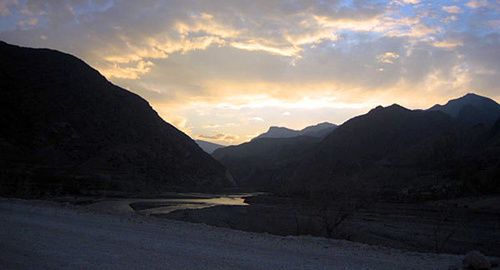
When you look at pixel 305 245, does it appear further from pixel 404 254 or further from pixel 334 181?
pixel 334 181

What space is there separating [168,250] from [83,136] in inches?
2870

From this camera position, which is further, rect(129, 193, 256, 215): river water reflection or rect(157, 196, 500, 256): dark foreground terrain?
rect(129, 193, 256, 215): river water reflection

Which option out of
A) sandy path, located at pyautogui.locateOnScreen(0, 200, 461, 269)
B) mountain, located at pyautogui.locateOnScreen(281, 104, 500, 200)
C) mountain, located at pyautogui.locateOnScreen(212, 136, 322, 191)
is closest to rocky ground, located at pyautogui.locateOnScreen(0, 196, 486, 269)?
sandy path, located at pyautogui.locateOnScreen(0, 200, 461, 269)

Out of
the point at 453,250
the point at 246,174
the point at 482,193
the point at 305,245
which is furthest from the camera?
the point at 246,174

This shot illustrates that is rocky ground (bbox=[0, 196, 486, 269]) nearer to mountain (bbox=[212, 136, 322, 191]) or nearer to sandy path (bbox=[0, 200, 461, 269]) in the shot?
sandy path (bbox=[0, 200, 461, 269])

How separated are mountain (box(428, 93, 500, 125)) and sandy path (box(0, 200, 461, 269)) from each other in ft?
306

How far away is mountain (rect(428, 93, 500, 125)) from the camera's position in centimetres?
10188

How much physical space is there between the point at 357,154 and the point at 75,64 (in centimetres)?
7796

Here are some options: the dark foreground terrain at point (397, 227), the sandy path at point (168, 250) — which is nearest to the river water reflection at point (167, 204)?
the dark foreground terrain at point (397, 227)

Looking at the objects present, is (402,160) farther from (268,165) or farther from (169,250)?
(169,250)

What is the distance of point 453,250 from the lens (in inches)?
695

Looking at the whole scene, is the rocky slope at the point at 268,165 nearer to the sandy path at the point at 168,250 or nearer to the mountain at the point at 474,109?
the mountain at the point at 474,109

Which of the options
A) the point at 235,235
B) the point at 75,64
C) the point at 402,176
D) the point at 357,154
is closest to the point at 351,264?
the point at 235,235

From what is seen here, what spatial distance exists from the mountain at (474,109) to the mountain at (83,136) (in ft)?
245
